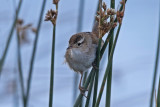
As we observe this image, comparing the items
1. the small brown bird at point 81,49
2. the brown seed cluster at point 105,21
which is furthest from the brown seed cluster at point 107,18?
the small brown bird at point 81,49

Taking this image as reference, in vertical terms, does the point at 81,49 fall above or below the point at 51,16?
below

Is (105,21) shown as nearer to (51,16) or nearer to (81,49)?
(51,16)

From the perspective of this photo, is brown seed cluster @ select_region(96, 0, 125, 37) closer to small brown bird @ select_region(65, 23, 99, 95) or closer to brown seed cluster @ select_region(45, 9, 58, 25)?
brown seed cluster @ select_region(45, 9, 58, 25)

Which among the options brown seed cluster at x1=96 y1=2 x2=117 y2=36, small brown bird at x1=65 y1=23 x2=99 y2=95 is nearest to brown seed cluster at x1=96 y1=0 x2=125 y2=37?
brown seed cluster at x1=96 y1=2 x2=117 y2=36

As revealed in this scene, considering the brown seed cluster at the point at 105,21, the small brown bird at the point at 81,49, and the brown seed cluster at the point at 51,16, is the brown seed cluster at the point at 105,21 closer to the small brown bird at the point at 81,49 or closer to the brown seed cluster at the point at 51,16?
the brown seed cluster at the point at 51,16

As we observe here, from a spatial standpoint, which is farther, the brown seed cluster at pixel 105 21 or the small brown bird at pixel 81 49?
the small brown bird at pixel 81 49

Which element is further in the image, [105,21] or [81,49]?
[81,49]

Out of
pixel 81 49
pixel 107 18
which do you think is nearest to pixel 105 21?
pixel 107 18

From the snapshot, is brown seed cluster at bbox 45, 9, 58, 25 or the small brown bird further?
the small brown bird

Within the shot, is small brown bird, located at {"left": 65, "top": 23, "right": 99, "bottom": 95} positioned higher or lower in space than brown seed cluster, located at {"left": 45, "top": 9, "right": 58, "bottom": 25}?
lower

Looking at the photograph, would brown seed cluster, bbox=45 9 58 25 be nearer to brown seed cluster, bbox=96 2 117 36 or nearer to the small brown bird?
brown seed cluster, bbox=96 2 117 36
